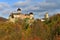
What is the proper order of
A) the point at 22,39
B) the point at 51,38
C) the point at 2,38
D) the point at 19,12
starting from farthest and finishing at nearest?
the point at 19,12, the point at 2,38, the point at 22,39, the point at 51,38

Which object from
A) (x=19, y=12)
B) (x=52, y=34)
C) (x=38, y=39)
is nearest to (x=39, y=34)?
(x=38, y=39)

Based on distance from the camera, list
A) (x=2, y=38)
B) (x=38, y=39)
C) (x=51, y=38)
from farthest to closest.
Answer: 1. (x=2, y=38)
2. (x=38, y=39)
3. (x=51, y=38)

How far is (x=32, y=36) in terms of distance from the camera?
134 feet

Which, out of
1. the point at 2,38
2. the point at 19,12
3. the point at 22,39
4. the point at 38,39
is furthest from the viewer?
the point at 19,12

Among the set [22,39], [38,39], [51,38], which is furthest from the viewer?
[22,39]

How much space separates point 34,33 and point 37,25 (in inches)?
120

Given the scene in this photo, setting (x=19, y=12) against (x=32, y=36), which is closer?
(x=32, y=36)

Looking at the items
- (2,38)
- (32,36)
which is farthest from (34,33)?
(2,38)

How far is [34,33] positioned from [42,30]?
63.6 inches

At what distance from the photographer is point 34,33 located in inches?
1602

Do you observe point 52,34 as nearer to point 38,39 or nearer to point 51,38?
point 51,38

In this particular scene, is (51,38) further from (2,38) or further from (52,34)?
(2,38)

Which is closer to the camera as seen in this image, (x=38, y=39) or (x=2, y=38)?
(x=38, y=39)

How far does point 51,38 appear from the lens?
1345 inches
